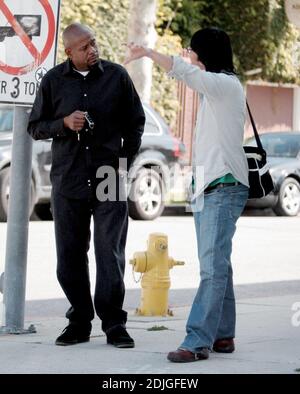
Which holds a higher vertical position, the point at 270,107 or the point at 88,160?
the point at 270,107

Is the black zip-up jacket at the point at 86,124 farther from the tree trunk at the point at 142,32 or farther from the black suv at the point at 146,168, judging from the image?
the tree trunk at the point at 142,32

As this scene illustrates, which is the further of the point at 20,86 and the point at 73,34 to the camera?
the point at 20,86

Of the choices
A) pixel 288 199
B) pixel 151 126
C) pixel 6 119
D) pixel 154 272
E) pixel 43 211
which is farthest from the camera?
pixel 288 199

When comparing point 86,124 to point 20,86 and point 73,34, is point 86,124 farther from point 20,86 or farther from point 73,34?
point 20,86

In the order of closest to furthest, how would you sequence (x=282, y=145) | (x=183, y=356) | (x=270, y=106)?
(x=183, y=356)
(x=282, y=145)
(x=270, y=106)

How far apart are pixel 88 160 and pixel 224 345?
139cm

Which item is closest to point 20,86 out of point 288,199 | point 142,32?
point 288,199

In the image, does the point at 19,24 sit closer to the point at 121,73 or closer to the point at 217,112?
the point at 121,73

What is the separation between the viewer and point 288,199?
21.9 m

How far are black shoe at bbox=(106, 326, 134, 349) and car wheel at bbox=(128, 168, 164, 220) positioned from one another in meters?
10.9

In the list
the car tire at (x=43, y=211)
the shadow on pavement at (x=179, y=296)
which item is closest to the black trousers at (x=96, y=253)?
the shadow on pavement at (x=179, y=296)

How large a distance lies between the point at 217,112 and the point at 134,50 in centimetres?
68

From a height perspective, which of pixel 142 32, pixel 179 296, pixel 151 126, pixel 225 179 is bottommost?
pixel 179 296
